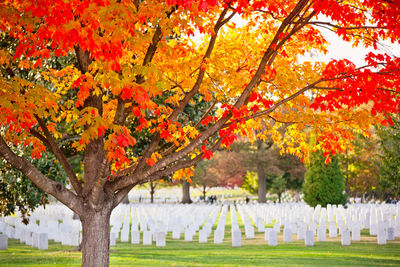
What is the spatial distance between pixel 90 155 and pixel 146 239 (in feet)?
30.4

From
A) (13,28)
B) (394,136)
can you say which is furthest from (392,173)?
(13,28)

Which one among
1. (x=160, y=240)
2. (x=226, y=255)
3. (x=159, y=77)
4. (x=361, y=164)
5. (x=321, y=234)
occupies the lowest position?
(x=226, y=255)

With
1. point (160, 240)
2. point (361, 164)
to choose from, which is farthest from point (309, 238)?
point (361, 164)

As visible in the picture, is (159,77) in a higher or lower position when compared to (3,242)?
higher

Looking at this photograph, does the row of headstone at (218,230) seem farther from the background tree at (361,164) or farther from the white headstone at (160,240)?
the background tree at (361,164)

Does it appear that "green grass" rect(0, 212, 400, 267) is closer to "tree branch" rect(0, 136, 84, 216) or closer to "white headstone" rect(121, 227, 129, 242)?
"white headstone" rect(121, 227, 129, 242)

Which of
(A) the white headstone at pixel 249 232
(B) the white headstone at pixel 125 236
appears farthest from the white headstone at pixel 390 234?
(B) the white headstone at pixel 125 236

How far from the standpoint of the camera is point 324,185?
108ft

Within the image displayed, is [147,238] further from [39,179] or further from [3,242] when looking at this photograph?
[39,179]

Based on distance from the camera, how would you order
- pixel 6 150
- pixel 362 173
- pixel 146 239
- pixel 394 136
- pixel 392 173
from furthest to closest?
pixel 362 173 → pixel 392 173 → pixel 394 136 → pixel 146 239 → pixel 6 150

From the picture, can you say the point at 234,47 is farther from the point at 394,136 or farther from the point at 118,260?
the point at 394,136

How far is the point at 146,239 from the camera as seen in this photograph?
1711 cm

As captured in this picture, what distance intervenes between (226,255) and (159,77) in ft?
27.5

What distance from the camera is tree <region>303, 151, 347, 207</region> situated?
32.8m
